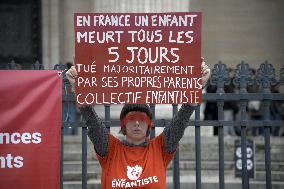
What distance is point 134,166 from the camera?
5285 mm

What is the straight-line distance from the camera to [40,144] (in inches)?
257

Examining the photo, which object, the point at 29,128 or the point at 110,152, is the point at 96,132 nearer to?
the point at 110,152

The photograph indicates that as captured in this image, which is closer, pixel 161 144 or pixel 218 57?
pixel 161 144

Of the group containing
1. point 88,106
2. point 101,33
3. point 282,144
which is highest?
point 101,33

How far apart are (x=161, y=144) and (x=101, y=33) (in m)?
0.95

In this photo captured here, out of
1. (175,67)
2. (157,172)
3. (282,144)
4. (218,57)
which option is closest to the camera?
(157,172)

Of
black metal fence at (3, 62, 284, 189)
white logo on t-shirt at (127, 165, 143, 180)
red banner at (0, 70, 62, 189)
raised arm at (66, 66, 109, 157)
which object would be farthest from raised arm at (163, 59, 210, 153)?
red banner at (0, 70, 62, 189)

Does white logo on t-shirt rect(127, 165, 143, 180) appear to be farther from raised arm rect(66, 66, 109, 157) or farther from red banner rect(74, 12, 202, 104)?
red banner rect(74, 12, 202, 104)

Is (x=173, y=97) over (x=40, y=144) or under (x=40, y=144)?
over

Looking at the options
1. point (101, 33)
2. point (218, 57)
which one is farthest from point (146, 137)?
point (218, 57)

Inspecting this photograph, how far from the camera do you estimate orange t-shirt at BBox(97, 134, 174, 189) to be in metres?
5.25

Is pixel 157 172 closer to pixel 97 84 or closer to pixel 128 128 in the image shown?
pixel 128 128

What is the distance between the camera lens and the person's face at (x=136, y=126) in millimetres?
5301

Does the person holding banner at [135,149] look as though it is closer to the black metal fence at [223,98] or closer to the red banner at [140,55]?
the red banner at [140,55]
